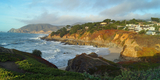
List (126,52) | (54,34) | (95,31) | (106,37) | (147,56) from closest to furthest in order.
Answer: (147,56) < (126,52) < (106,37) < (95,31) < (54,34)

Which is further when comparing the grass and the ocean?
the ocean

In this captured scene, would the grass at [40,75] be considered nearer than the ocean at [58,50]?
Yes

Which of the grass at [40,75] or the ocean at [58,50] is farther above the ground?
the grass at [40,75]

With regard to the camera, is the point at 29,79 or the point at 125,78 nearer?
the point at 125,78

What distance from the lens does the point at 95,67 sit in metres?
10.8

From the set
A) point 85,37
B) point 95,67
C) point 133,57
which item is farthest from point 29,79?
point 85,37

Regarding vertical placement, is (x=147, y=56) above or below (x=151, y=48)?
below

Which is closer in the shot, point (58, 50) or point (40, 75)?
point (40, 75)

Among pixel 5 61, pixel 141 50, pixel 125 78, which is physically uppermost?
pixel 125 78

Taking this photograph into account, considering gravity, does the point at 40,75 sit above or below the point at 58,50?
above

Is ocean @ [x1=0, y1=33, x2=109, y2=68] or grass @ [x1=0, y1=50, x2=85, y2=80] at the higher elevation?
grass @ [x1=0, y1=50, x2=85, y2=80]

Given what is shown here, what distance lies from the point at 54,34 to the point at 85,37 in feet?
163

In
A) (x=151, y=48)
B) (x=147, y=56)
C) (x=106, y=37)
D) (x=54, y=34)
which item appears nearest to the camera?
(x=147, y=56)

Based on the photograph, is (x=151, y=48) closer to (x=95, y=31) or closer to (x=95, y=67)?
(x=95, y=67)
